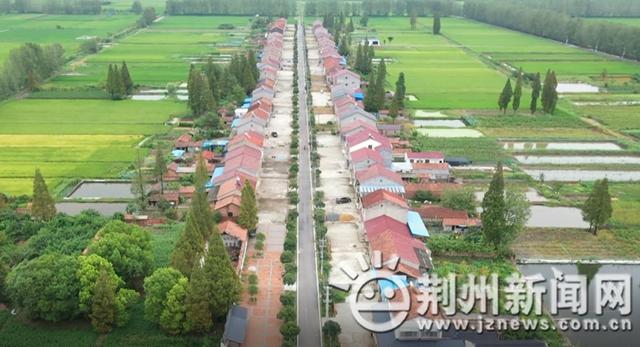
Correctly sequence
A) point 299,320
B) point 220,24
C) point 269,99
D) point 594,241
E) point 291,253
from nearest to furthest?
point 299,320 < point 291,253 < point 594,241 < point 269,99 < point 220,24

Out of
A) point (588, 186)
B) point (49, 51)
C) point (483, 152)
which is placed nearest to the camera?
point (588, 186)

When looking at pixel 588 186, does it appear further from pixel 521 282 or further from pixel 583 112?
pixel 583 112

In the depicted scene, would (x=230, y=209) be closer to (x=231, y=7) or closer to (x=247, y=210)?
(x=247, y=210)

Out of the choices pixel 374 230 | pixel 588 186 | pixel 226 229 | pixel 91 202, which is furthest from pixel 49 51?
pixel 588 186

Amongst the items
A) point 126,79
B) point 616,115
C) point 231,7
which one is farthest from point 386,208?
point 231,7

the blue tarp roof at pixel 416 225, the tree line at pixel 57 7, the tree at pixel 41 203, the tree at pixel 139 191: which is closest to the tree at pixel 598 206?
the blue tarp roof at pixel 416 225

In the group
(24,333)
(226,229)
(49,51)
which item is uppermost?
(49,51)

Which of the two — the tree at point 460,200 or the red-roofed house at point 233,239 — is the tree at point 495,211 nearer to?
the tree at point 460,200
